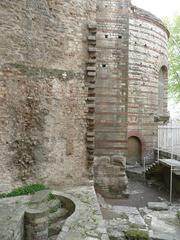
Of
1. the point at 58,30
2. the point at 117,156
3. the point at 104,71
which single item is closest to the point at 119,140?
the point at 117,156

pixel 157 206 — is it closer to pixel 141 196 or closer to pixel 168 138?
pixel 141 196

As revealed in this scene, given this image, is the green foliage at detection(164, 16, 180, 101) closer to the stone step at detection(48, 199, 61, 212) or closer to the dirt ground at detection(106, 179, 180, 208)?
the dirt ground at detection(106, 179, 180, 208)

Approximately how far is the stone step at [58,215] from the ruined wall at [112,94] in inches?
155

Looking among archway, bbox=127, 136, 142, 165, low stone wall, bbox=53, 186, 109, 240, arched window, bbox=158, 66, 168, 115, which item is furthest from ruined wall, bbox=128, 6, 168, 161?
low stone wall, bbox=53, 186, 109, 240

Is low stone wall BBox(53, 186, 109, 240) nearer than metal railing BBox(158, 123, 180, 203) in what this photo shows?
Yes

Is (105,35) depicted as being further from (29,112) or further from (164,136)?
(164,136)

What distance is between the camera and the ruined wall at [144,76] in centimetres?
1530

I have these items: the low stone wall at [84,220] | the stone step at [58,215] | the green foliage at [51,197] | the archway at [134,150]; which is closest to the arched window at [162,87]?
the archway at [134,150]

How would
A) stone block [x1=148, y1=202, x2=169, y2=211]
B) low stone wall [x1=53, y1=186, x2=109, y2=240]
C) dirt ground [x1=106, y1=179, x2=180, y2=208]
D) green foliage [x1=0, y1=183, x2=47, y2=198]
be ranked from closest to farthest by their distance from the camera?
low stone wall [x1=53, y1=186, x2=109, y2=240]
green foliage [x1=0, y1=183, x2=47, y2=198]
stone block [x1=148, y1=202, x2=169, y2=211]
dirt ground [x1=106, y1=179, x2=180, y2=208]

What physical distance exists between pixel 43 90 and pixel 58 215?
11.8ft

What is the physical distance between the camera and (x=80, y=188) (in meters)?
8.82

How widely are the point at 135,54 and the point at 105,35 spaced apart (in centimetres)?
434

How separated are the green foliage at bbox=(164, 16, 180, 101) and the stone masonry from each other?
1496cm

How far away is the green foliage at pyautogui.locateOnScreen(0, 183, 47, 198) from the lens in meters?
7.64
